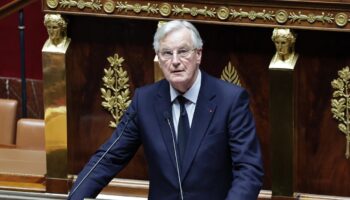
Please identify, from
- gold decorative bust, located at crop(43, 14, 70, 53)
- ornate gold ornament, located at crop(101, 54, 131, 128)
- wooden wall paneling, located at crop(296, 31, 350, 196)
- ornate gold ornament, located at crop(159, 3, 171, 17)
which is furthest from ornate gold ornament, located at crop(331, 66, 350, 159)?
gold decorative bust, located at crop(43, 14, 70, 53)

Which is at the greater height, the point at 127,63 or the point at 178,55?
the point at 178,55

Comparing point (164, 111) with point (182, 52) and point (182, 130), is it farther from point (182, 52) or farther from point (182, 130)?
point (182, 52)

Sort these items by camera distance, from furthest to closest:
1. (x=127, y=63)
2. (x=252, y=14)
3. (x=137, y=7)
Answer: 1. (x=127, y=63)
2. (x=137, y=7)
3. (x=252, y=14)

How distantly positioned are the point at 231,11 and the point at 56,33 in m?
0.65

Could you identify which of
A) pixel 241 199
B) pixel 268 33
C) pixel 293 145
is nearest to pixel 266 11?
pixel 268 33

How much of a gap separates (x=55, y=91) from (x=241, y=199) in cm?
147

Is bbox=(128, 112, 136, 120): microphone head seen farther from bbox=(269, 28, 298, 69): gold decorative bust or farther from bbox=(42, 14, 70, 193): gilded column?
bbox=(42, 14, 70, 193): gilded column

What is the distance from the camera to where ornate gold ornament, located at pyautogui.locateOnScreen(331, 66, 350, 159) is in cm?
417

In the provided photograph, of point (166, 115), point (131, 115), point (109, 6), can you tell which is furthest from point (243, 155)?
point (109, 6)

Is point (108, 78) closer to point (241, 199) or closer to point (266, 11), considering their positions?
point (266, 11)

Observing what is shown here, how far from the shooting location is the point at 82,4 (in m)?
4.36

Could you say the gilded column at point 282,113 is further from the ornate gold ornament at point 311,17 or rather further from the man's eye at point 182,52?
the man's eye at point 182,52

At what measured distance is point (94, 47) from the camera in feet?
14.6

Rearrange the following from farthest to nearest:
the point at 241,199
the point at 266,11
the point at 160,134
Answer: the point at 266,11
the point at 160,134
the point at 241,199
